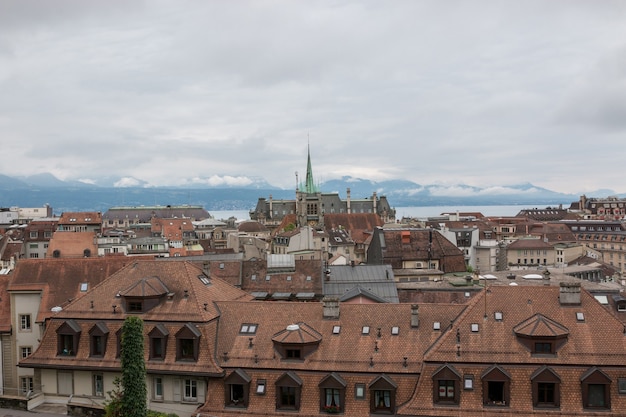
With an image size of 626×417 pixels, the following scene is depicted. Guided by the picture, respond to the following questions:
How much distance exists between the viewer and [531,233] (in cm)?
15875

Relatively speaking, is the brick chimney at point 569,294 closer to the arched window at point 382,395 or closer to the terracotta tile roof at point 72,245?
the arched window at point 382,395

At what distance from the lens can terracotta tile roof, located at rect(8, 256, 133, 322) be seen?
47.5 metres

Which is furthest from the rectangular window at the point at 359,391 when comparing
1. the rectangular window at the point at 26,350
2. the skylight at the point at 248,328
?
the rectangular window at the point at 26,350

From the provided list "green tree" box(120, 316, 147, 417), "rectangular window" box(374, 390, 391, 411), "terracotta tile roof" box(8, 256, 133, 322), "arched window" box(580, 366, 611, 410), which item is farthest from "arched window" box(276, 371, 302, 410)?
"terracotta tile roof" box(8, 256, 133, 322)

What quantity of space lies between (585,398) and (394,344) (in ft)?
32.6

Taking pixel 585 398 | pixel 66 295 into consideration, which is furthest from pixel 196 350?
pixel 585 398

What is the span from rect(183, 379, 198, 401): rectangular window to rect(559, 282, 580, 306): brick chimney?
2110 centimetres

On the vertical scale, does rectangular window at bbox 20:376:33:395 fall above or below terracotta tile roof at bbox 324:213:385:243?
below

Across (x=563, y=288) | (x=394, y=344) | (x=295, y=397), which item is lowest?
(x=295, y=397)

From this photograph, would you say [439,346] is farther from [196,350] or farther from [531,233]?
[531,233]

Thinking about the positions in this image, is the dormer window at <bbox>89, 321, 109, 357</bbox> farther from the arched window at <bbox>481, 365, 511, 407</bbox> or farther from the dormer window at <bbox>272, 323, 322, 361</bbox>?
the arched window at <bbox>481, 365, 511, 407</bbox>

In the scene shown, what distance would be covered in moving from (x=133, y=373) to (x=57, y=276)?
20341 mm

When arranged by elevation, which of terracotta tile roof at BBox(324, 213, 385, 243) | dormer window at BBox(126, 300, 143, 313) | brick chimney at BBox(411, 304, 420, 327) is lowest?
brick chimney at BBox(411, 304, 420, 327)

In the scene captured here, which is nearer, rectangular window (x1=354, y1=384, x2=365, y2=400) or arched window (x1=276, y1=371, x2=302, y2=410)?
rectangular window (x1=354, y1=384, x2=365, y2=400)
